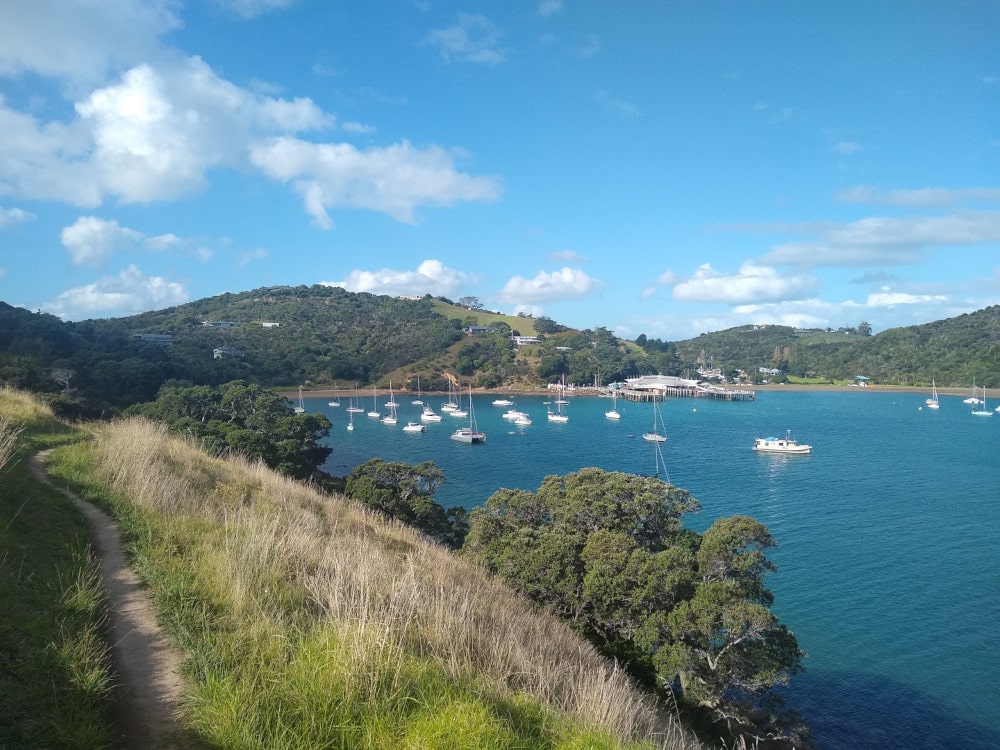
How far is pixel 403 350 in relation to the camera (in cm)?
12669

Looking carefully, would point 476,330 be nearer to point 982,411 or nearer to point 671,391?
point 671,391

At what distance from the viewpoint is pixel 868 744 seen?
15.5 m

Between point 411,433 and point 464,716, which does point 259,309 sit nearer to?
point 411,433

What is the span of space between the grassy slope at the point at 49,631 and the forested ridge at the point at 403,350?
190ft

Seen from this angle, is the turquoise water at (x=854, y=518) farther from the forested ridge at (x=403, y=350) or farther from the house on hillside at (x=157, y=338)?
the house on hillside at (x=157, y=338)

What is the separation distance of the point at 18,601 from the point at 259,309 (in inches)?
6574

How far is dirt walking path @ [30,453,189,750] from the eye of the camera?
3.39 m

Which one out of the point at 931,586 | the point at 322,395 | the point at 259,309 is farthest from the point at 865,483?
the point at 259,309

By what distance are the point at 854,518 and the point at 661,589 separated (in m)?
25.2

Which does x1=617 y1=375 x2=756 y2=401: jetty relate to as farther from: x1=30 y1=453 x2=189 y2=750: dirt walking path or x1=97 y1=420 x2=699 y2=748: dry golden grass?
x1=30 y1=453 x2=189 y2=750: dirt walking path

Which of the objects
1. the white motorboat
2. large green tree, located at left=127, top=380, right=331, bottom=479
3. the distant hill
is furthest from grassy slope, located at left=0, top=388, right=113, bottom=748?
the distant hill

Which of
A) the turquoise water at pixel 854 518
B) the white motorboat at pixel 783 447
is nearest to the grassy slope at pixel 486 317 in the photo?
the turquoise water at pixel 854 518

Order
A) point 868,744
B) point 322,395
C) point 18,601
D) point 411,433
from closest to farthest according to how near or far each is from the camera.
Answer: point 18,601 < point 868,744 < point 411,433 < point 322,395

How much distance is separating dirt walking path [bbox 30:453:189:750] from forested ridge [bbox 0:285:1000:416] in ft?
195
